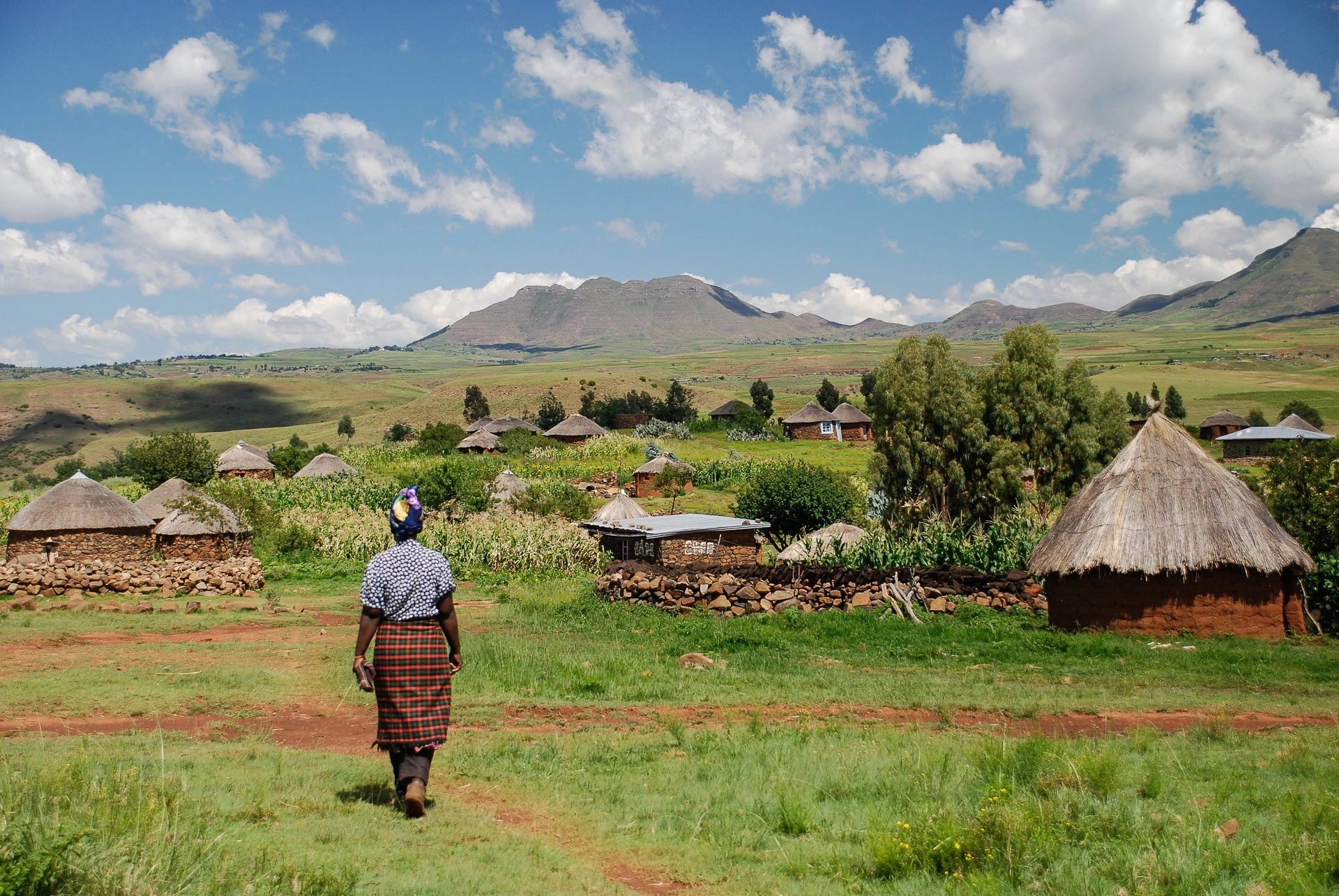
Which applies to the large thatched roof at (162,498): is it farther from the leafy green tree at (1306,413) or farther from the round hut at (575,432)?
the leafy green tree at (1306,413)

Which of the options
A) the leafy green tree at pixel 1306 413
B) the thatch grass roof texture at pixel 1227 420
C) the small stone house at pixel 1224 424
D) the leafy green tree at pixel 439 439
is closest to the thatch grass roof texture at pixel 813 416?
the leafy green tree at pixel 439 439

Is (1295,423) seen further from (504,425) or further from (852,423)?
(504,425)

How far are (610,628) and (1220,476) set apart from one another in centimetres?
1071

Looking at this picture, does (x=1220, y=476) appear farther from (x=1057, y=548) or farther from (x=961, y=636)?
(x=961, y=636)

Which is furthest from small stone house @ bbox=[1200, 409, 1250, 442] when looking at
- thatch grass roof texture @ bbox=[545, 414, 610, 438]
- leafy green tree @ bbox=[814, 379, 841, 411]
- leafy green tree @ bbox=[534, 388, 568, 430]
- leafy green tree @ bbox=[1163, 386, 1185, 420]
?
leafy green tree @ bbox=[534, 388, 568, 430]

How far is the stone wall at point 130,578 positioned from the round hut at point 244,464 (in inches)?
1310

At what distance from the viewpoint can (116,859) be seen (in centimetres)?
441

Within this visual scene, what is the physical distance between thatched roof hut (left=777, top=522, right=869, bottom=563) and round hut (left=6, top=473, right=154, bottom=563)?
17.6 metres

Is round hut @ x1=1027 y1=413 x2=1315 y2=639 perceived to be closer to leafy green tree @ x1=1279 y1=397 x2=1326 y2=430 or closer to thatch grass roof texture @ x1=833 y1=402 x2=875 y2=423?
thatch grass roof texture @ x1=833 y1=402 x2=875 y2=423

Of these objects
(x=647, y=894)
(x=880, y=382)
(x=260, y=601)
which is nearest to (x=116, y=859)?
(x=647, y=894)

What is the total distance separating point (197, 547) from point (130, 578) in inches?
274

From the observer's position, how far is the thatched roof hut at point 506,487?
3644cm

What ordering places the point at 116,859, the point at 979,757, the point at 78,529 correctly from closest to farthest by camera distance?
the point at 116,859
the point at 979,757
the point at 78,529

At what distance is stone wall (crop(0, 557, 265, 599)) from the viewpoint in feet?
65.8
